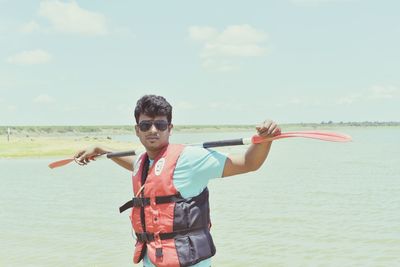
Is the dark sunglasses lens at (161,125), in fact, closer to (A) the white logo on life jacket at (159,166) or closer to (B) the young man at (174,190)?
(B) the young man at (174,190)

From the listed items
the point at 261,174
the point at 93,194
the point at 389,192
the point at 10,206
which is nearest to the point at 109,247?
the point at 10,206

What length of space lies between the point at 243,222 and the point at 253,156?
1071 centimetres

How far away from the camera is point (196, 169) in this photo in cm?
417

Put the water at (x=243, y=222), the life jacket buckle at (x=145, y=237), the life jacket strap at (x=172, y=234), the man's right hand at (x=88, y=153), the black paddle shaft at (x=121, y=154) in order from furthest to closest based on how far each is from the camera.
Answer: the water at (x=243, y=222) → the man's right hand at (x=88, y=153) → the black paddle shaft at (x=121, y=154) → the life jacket buckle at (x=145, y=237) → the life jacket strap at (x=172, y=234)

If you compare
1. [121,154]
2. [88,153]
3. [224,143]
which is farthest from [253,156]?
[88,153]

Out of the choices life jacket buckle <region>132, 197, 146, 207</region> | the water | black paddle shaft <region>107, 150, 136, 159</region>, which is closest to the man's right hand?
black paddle shaft <region>107, 150, 136, 159</region>

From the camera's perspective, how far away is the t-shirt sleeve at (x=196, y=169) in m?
4.14

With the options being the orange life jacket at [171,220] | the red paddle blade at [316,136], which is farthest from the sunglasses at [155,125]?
the red paddle blade at [316,136]

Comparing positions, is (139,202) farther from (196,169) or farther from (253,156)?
(253,156)

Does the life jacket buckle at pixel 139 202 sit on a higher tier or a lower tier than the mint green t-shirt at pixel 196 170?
lower

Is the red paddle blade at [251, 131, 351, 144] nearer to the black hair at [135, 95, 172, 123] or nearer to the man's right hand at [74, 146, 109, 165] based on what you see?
the black hair at [135, 95, 172, 123]

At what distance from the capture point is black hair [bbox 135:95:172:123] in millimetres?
4293

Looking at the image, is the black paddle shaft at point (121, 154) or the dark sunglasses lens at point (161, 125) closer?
the dark sunglasses lens at point (161, 125)

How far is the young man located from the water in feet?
21.1
